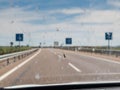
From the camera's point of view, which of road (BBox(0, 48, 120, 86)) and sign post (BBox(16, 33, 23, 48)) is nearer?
road (BBox(0, 48, 120, 86))

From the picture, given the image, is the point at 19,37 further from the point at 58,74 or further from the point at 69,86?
the point at 69,86

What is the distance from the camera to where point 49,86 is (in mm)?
6055

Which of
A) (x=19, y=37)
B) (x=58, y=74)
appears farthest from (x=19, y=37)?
(x=58, y=74)

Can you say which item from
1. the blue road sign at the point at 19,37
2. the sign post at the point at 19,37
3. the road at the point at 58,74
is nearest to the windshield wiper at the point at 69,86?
the road at the point at 58,74

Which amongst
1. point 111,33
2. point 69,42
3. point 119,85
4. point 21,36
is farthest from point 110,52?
point 69,42

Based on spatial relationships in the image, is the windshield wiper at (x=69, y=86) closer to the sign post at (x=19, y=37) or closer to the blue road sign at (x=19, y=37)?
the sign post at (x=19, y=37)

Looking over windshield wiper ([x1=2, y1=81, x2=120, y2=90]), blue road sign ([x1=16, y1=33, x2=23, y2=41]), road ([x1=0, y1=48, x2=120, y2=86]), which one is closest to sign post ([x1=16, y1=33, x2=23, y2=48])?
blue road sign ([x1=16, y1=33, x2=23, y2=41])

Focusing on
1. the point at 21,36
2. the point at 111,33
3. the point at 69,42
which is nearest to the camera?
the point at 111,33

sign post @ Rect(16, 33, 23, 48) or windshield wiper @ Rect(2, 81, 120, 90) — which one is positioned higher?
sign post @ Rect(16, 33, 23, 48)

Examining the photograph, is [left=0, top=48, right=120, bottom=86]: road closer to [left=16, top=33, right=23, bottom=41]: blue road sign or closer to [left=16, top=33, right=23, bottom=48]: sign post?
[left=16, top=33, right=23, bottom=48]: sign post

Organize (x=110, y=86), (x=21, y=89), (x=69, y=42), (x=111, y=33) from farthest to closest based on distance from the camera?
(x=69, y=42) → (x=111, y=33) → (x=110, y=86) → (x=21, y=89)

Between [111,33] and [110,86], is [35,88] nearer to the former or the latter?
[110,86]

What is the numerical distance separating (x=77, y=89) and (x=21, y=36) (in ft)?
196

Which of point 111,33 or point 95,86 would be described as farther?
point 111,33
